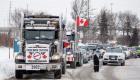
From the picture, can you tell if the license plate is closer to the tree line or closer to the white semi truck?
the white semi truck

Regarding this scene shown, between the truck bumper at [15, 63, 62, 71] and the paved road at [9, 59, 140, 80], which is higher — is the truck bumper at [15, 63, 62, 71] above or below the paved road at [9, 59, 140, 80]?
above

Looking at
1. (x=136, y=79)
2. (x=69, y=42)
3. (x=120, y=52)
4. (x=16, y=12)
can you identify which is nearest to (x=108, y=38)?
(x=16, y=12)

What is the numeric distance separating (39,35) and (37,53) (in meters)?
1.41

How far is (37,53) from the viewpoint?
22797 millimetres

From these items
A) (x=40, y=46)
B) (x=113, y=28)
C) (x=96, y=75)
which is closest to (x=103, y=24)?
(x=113, y=28)

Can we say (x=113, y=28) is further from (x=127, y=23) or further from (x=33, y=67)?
(x=33, y=67)

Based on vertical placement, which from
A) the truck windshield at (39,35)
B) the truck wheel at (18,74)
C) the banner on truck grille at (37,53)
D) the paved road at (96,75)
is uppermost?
the truck windshield at (39,35)

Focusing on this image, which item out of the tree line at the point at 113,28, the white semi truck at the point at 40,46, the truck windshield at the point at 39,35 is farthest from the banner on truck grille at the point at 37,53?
the tree line at the point at 113,28

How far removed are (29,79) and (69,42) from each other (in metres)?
11.1

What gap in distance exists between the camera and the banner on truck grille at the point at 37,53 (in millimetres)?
22719

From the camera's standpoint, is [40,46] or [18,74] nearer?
[40,46]

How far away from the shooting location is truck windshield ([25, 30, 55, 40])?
78.0 feet

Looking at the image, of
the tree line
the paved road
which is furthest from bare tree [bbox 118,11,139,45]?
the paved road

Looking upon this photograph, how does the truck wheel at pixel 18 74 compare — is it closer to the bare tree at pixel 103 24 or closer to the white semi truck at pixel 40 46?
the white semi truck at pixel 40 46
